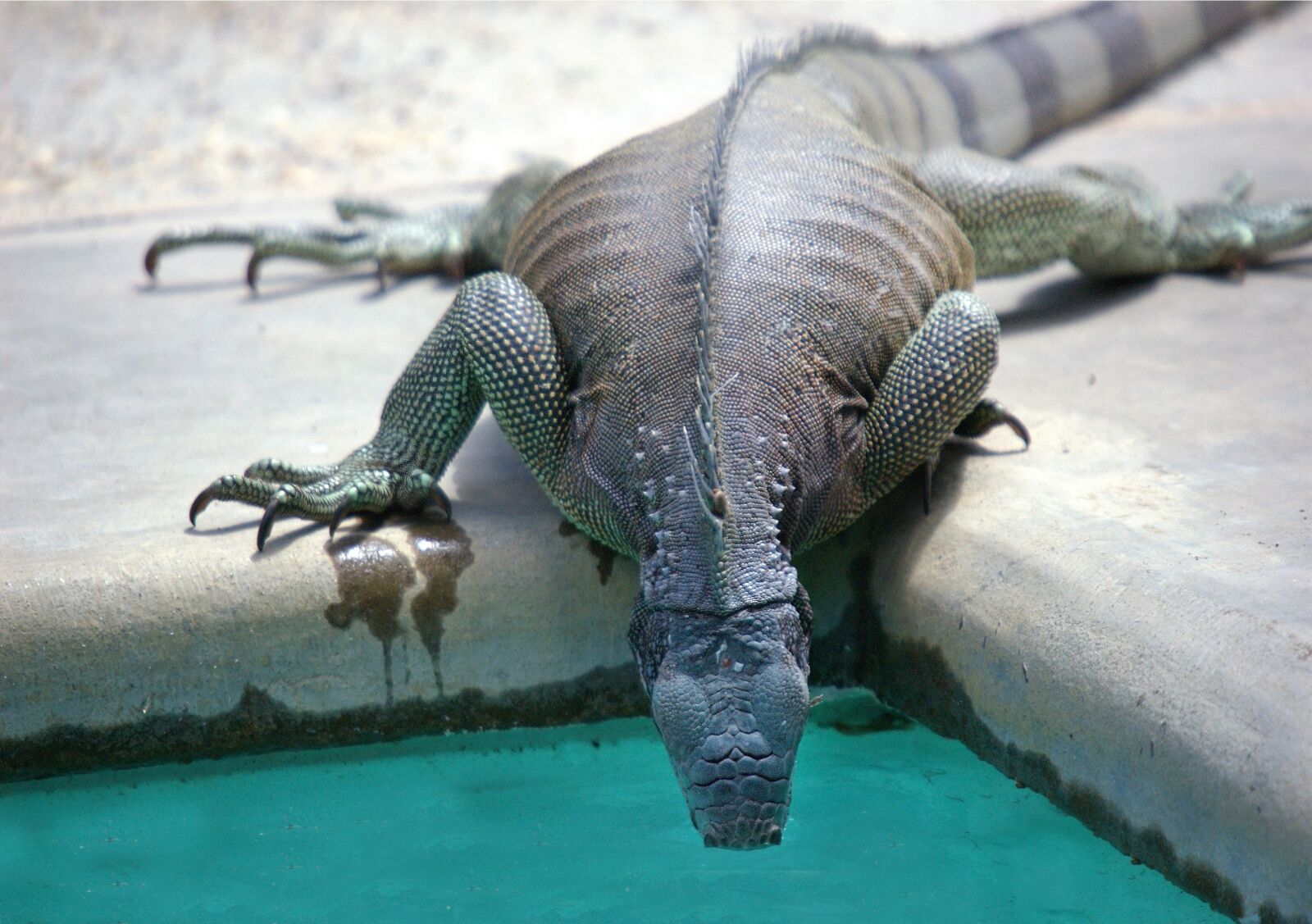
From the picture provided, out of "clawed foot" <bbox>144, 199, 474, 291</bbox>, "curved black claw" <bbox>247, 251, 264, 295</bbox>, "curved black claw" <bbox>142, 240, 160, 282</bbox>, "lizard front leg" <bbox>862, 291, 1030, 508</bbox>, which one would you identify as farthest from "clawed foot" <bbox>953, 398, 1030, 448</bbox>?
"curved black claw" <bbox>142, 240, 160, 282</bbox>

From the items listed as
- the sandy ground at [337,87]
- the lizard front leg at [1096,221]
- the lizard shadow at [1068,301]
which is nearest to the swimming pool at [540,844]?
the lizard front leg at [1096,221]

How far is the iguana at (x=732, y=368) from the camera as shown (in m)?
2.81

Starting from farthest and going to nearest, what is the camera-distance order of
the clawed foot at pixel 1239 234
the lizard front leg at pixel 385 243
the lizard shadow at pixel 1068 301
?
the lizard front leg at pixel 385 243
the clawed foot at pixel 1239 234
the lizard shadow at pixel 1068 301

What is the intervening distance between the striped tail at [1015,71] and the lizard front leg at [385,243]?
5.66 feet

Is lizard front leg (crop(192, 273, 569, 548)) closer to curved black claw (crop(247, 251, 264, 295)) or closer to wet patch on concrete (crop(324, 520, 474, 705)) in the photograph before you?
wet patch on concrete (crop(324, 520, 474, 705))

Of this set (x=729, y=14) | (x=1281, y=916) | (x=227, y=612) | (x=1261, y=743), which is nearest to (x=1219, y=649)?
(x=1261, y=743)

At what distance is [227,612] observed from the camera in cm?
352

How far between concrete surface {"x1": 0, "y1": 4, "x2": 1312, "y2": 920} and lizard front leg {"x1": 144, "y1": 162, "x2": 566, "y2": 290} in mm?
177

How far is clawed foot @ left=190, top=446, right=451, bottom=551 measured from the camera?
3635 mm

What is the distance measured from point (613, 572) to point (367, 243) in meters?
3.32

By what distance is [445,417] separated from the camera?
13.0 feet

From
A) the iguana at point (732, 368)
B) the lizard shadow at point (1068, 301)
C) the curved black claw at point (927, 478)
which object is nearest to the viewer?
the iguana at point (732, 368)

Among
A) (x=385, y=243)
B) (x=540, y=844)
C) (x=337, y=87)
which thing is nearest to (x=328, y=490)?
(x=540, y=844)

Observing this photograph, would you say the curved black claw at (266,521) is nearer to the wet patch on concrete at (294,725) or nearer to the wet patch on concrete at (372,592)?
the wet patch on concrete at (372,592)
